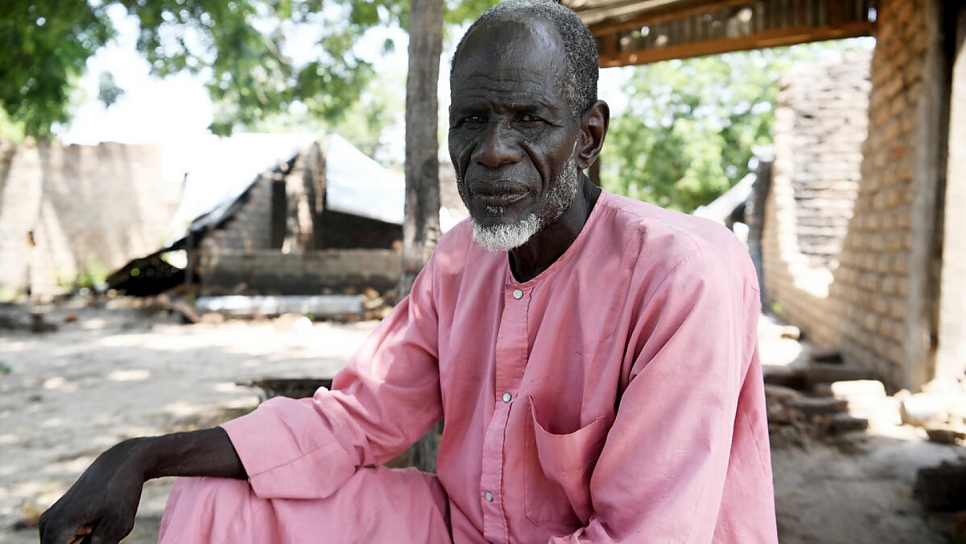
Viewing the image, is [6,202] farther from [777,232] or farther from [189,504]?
[189,504]

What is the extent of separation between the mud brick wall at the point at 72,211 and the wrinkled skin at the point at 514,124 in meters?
14.4

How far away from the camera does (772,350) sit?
7.59 metres

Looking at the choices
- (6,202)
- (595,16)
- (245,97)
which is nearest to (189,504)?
(595,16)

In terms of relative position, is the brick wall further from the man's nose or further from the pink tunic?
the man's nose

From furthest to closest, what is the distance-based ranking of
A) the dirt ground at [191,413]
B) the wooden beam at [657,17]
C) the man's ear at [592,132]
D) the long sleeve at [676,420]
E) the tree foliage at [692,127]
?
1. the tree foliage at [692,127]
2. the wooden beam at [657,17]
3. the dirt ground at [191,413]
4. the man's ear at [592,132]
5. the long sleeve at [676,420]

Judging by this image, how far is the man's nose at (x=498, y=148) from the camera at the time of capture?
157 centimetres

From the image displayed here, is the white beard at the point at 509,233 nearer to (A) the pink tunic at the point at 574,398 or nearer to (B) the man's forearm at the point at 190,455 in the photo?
(A) the pink tunic at the point at 574,398

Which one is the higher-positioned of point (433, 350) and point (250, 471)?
point (433, 350)

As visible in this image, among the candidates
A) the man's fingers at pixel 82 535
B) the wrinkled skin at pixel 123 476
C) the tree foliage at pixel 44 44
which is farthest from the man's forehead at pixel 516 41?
the tree foliage at pixel 44 44

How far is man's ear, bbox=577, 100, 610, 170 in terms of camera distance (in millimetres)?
1680

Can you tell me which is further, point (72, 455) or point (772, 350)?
point (772, 350)

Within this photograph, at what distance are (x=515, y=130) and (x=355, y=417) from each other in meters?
0.83

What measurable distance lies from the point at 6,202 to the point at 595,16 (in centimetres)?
1298

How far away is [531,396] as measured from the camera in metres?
1.57
